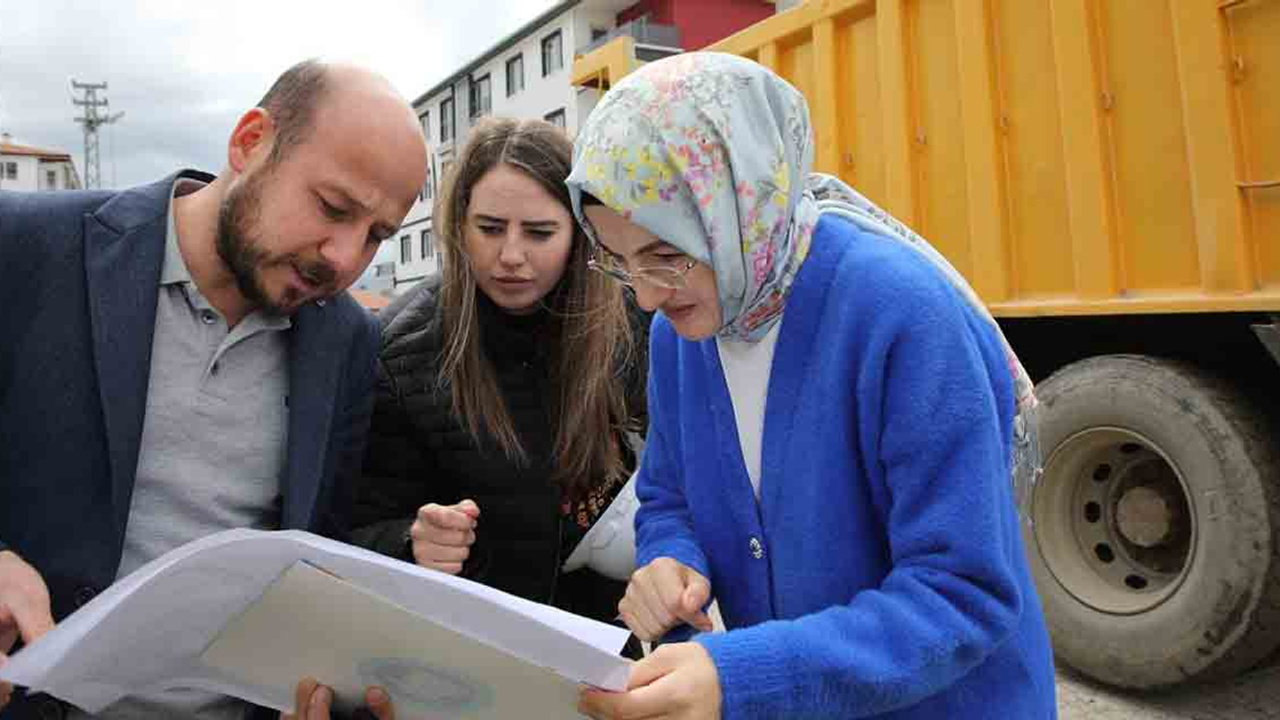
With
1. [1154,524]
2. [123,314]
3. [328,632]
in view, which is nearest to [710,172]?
[328,632]

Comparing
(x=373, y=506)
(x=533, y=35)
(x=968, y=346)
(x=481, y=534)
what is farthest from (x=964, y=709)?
(x=533, y=35)

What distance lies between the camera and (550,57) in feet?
83.1

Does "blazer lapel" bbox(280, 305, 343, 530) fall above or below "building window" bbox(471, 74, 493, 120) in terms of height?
below

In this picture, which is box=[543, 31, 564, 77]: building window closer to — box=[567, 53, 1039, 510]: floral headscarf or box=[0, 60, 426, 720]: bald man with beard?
box=[0, 60, 426, 720]: bald man with beard

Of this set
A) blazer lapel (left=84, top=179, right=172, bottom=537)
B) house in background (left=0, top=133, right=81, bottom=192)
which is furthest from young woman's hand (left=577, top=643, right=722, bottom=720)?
house in background (left=0, top=133, right=81, bottom=192)

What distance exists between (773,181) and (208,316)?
1002mm

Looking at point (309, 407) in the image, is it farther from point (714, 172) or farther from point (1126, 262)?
point (1126, 262)

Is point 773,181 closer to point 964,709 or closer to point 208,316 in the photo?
point 964,709

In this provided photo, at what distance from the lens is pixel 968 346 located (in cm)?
102

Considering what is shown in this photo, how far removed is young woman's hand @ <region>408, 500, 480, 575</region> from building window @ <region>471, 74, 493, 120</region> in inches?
1116

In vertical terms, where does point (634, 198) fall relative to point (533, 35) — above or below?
below

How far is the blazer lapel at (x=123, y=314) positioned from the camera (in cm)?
135

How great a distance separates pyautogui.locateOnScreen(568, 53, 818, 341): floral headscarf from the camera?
43.4 inches

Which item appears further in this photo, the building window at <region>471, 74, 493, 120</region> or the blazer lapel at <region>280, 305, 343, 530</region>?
the building window at <region>471, 74, 493, 120</region>
